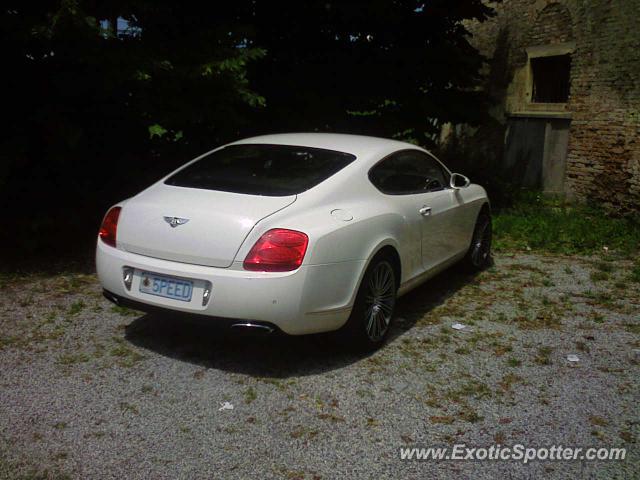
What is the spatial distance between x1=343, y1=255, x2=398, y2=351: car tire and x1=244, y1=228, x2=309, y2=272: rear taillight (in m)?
0.61

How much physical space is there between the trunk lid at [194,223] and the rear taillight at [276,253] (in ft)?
0.36

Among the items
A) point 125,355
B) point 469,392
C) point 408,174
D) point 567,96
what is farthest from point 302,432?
point 567,96

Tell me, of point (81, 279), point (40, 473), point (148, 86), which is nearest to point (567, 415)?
point (40, 473)

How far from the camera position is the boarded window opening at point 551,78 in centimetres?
1193

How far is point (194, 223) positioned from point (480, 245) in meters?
3.76

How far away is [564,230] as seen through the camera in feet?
30.8

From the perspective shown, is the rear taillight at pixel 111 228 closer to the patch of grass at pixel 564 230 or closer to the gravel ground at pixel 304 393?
the gravel ground at pixel 304 393

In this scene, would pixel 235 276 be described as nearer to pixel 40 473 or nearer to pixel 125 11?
pixel 40 473

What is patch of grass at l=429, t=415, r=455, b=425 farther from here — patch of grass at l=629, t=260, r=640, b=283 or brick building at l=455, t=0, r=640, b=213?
brick building at l=455, t=0, r=640, b=213

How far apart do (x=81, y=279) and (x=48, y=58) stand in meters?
2.20

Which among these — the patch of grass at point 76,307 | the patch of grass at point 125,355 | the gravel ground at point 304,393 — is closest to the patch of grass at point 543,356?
the gravel ground at point 304,393

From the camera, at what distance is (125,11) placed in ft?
22.2

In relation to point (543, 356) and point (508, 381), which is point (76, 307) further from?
point (543, 356)

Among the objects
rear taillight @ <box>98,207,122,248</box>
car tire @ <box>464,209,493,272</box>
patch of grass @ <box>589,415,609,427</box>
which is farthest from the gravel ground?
car tire @ <box>464,209,493,272</box>
